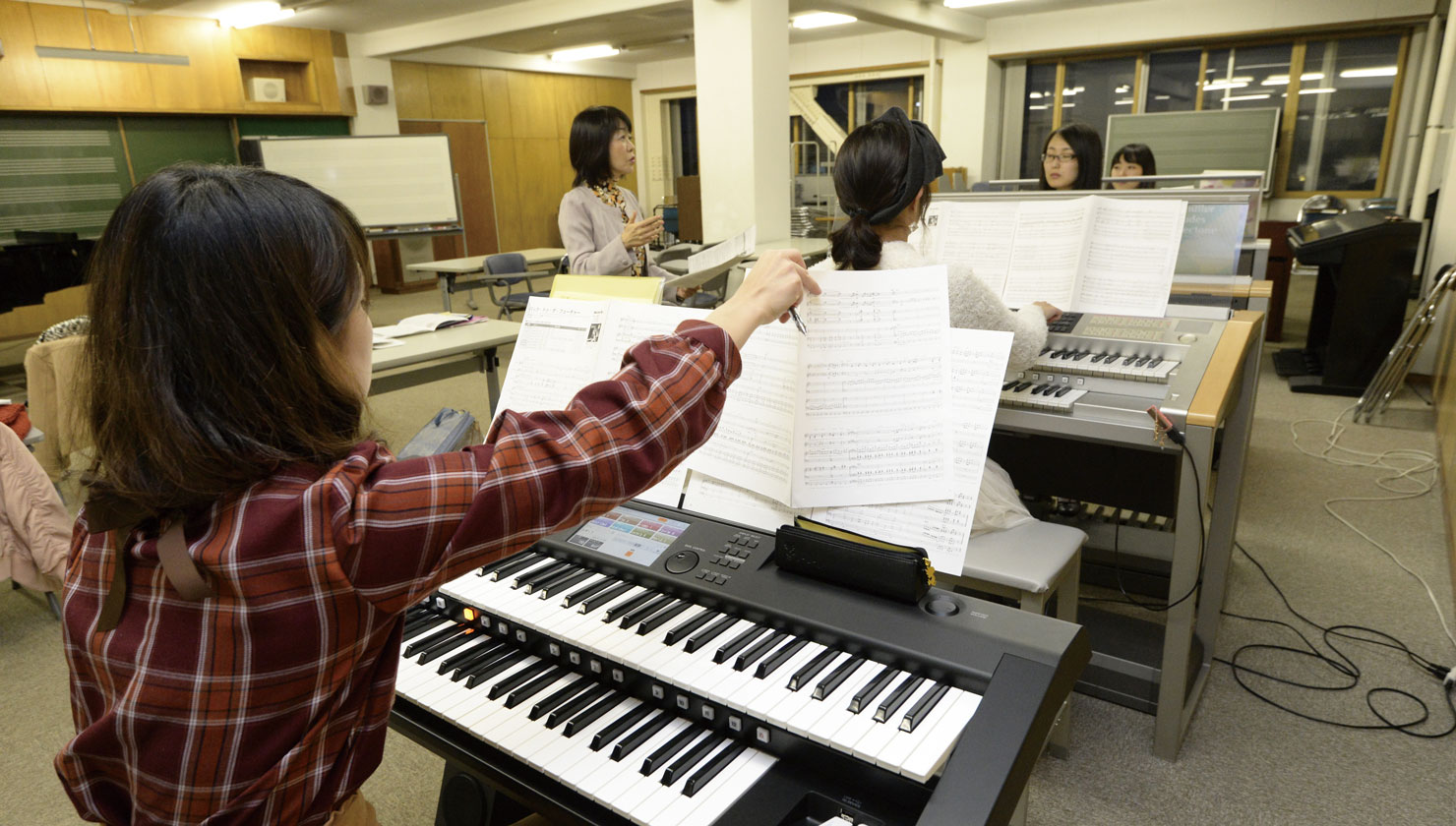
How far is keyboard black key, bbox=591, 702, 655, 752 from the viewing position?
867 mm

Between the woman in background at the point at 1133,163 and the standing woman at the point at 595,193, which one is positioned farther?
the woman in background at the point at 1133,163

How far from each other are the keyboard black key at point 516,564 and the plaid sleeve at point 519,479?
16.4 inches

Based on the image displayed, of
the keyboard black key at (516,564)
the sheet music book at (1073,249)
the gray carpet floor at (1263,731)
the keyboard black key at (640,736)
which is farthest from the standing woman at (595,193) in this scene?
the keyboard black key at (640,736)

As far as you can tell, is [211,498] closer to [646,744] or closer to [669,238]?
[646,744]

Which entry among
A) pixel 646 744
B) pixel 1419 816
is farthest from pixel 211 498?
pixel 1419 816

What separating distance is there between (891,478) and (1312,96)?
30.4 feet

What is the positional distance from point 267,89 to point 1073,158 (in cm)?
804

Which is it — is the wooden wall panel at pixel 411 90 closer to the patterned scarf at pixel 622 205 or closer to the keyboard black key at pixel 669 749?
the patterned scarf at pixel 622 205

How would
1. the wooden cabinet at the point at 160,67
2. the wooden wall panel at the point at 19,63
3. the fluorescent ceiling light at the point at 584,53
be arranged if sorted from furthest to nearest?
1. the fluorescent ceiling light at the point at 584,53
2. the wooden cabinet at the point at 160,67
3. the wooden wall panel at the point at 19,63

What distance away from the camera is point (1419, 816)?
167 cm

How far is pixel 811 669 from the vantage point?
2.84ft

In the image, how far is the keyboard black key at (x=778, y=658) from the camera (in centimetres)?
87

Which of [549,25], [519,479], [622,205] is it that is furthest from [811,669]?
[549,25]

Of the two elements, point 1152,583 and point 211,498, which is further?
point 1152,583
